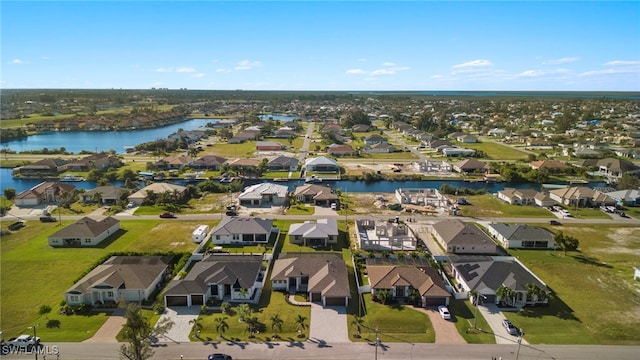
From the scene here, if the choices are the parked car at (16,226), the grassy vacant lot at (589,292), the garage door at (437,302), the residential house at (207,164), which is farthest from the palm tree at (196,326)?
the residential house at (207,164)

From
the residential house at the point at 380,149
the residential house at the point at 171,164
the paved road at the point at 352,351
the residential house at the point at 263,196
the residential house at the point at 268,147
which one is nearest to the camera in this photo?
the paved road at the point at 352,351

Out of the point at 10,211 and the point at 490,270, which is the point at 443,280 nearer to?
the point at 490,270

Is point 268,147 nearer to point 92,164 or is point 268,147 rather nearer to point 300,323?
point 92,164

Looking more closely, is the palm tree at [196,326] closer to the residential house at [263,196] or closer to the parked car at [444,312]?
the parked car at [444,312]

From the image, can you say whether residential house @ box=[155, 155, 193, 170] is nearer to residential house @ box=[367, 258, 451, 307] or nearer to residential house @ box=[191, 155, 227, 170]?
residential house @ box=[191, 155, 227, 170]

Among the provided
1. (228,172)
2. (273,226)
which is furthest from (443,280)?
(228,172)

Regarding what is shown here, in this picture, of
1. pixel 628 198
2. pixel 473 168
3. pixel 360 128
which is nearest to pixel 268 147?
pixel 360 128
